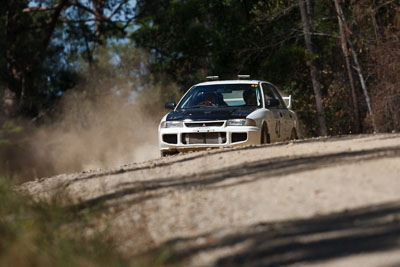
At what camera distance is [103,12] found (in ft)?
109

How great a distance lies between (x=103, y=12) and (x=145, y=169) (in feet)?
78.3

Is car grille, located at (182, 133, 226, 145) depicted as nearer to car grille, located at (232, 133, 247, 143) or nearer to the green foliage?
car grille, located at (232, 133, 247, 143)

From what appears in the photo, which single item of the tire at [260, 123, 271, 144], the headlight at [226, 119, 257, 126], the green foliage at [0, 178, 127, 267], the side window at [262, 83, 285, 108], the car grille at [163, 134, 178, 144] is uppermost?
the side window at [262, 83, 285, 108]

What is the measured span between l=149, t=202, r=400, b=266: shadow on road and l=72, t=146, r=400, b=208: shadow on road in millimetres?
1951

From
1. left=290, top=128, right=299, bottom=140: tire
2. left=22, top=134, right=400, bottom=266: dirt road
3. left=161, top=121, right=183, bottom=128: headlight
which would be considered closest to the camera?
left=22, top=134, right=400, bottom=266: dirt road

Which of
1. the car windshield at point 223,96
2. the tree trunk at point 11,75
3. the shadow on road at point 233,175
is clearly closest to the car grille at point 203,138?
the car windshield at point 223,96

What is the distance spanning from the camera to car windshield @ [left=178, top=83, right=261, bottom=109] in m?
14.1

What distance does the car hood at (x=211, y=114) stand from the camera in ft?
42.9

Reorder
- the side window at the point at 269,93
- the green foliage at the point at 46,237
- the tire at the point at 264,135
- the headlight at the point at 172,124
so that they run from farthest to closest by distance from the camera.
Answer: the side window at the point at 269,93 → the tire at the point at 264,135 → the headlight at the point at 172,124 → the green foliage at the point at 46,237

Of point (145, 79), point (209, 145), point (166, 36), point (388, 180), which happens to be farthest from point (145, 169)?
point (145, 79)

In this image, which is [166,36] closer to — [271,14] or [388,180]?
[271,14]

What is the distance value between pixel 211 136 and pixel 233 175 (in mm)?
4493

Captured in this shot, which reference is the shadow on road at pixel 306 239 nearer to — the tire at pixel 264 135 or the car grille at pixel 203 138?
the car grille at pixel 203 138

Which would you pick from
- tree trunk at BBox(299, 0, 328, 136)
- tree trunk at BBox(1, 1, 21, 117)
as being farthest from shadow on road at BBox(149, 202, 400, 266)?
tree trunk at BBox(299, 0, 328, 136)
